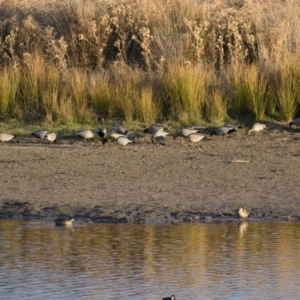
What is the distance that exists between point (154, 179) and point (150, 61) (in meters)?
6.76

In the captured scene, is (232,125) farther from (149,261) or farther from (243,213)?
(149,261)

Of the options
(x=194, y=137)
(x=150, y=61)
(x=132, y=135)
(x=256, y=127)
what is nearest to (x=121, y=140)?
(x=132, y=135)

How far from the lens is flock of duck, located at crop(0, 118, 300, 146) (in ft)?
42.6

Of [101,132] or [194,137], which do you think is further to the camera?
[101,132]

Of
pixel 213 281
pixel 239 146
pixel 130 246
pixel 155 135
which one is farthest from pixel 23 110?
pixel 213 281

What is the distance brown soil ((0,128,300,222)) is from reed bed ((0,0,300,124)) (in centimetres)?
116

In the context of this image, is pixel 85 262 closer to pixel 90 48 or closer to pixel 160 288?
pixel 160 288

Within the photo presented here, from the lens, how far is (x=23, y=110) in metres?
15.1

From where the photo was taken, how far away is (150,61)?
1712 cm

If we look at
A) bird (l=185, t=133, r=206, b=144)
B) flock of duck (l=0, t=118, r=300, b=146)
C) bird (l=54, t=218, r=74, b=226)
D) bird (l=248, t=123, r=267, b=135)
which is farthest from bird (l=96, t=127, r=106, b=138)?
bird (l=54, t=218, r=74, b=226)

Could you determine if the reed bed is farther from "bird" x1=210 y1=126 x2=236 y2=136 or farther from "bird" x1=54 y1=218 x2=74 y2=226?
"bird" x1=54 y1=218 x2=74 y2=226

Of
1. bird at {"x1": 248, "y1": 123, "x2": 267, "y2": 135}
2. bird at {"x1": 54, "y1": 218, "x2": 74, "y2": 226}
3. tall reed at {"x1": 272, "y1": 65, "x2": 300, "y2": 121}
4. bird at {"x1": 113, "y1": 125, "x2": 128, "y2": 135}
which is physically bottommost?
bird at {"x1": 248, "y1": 123, "x2": 267, "y2": 135}

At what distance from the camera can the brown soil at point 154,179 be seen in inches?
367

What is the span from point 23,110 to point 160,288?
8.82 m
